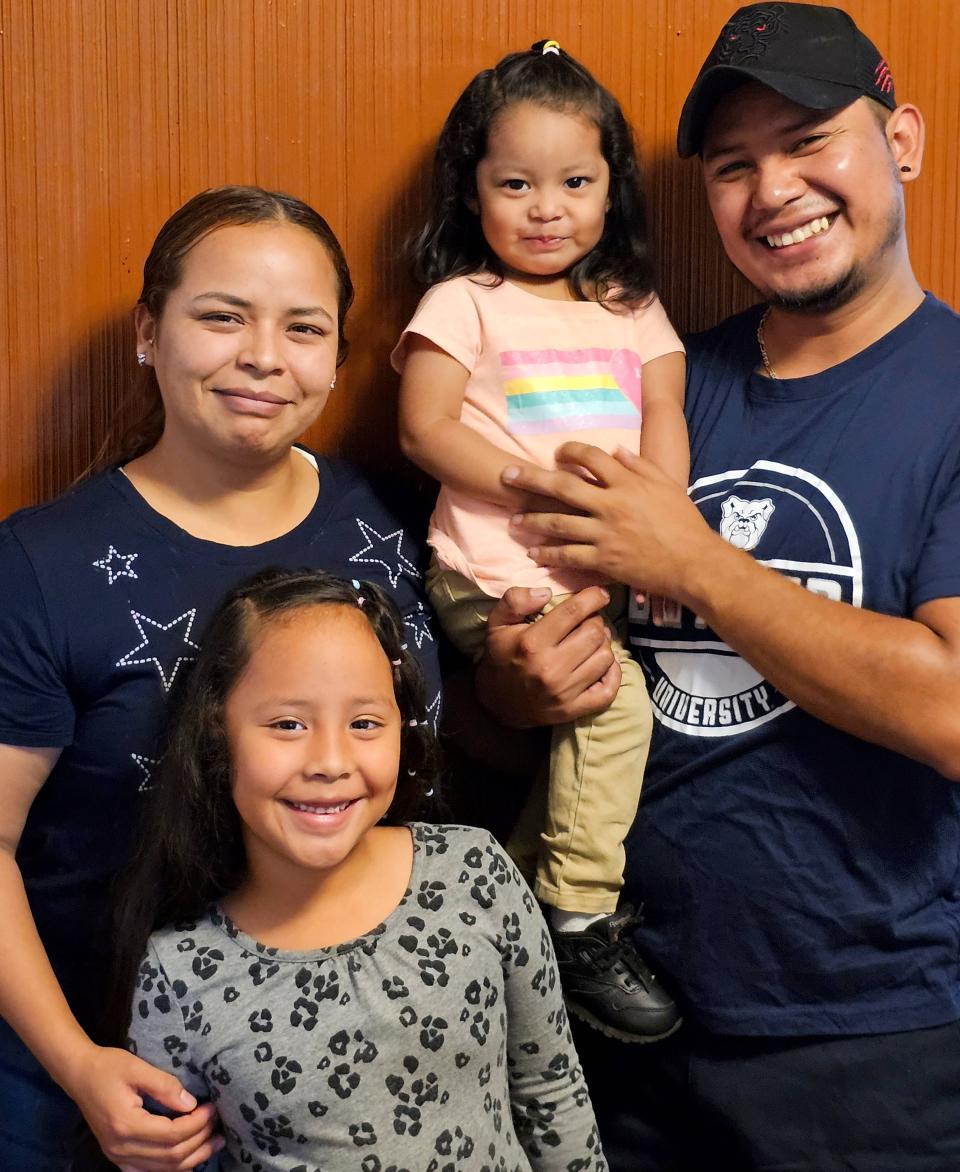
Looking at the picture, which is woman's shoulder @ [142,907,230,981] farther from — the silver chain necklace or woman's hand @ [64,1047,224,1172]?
the silver chain necklace

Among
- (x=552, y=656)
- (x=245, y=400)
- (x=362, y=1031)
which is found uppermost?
(x=245, y=400)

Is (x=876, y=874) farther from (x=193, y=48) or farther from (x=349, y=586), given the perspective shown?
(x=193, y=48)

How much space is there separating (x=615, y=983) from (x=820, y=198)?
118 centimetres

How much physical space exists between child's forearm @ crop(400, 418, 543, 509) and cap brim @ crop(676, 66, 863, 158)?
0.56m

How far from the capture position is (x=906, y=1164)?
1.66 m

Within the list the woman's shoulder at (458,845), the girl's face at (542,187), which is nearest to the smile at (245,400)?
the girl's face at (542,187)

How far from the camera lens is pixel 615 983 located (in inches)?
69.2

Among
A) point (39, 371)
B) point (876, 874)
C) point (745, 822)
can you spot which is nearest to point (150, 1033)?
point (745, 822)

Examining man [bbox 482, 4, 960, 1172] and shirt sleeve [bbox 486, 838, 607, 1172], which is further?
man [bbox 482, 4, 960, 1172]

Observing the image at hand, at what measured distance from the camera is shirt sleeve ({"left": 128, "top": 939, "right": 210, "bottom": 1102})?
4.50 ft

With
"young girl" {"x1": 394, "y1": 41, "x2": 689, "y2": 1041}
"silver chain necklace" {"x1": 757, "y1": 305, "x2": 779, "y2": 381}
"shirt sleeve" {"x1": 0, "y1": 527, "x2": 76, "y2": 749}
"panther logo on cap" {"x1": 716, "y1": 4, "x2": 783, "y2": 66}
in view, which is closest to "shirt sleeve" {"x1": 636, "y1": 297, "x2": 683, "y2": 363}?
"young girl" {"x1": 394, "y1": 41, "x2": 689, "y2": 1041}

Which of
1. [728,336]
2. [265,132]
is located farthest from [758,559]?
[265,132]

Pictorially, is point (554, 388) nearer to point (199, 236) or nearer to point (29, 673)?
point (199, 236)

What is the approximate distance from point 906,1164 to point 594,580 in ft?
3.05
